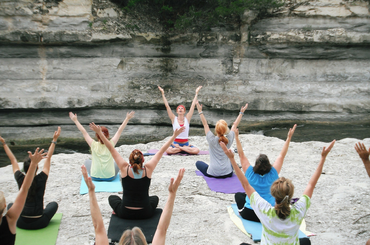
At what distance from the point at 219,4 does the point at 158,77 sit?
4152 millimetres

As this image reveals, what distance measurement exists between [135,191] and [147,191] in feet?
0.54

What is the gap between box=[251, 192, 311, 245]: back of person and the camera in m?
2.78

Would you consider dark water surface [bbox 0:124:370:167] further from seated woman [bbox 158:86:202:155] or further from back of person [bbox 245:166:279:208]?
back of person [bbox 245:166:279:208]

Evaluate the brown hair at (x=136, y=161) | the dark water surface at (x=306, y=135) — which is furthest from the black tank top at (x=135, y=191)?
the dark water surface at (x=306, y=135)

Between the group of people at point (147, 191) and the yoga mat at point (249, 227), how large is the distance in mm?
84

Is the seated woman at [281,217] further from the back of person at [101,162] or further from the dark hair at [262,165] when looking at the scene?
the back of person at [101,162]

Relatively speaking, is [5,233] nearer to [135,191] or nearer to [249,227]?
[135,191]

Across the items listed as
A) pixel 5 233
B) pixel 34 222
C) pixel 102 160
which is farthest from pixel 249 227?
pixel 102 160

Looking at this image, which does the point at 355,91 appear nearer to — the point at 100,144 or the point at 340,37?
the point at 340,37

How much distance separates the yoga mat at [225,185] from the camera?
567 cm

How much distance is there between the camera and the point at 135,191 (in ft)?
13.0

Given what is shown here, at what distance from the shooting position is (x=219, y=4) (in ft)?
46.8

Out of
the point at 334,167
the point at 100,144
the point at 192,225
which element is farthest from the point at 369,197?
the point at 100,144

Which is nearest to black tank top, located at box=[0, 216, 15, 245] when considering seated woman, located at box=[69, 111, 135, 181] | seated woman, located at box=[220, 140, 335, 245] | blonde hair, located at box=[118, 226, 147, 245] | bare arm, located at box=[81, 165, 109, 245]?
bare arm, located at box=[81, 165, 109, 245]
